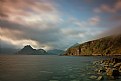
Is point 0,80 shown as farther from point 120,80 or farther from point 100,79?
point 120,80

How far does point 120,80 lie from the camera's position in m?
44.4

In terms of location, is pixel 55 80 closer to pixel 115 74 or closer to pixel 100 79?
pixel 100 79

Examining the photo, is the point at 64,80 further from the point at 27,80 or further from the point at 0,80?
the point at 0,80

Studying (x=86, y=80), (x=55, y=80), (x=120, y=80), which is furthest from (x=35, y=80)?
(x=120, y=80)

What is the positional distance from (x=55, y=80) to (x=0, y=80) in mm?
14393

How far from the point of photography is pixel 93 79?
45438 millimetres

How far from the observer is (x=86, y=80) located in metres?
44.2

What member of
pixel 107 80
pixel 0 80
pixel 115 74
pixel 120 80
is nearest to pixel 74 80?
pixel 107 80

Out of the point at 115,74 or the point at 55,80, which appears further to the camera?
the point at 115,74

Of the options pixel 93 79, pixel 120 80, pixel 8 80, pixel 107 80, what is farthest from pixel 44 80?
pixel 120 80

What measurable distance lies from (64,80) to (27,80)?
9.62 meters

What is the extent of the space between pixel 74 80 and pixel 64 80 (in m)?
2.56

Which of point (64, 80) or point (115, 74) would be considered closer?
point (64, 80)

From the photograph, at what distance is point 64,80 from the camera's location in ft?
145
